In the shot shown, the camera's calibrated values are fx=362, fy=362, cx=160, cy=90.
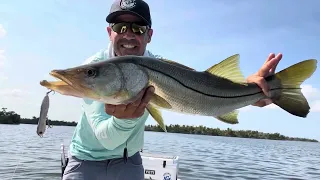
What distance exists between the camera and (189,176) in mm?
18094

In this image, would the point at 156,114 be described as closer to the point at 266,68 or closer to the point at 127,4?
the point at 266,68

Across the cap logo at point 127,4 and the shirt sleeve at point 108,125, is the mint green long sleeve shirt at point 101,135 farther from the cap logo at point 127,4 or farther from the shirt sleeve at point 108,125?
the cap logo at point 127,4

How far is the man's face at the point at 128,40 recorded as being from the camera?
14.8 feet

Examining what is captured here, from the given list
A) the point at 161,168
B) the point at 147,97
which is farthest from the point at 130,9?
the point at 161,168

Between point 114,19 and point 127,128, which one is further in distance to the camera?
point 114,19

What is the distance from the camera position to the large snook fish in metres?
3.32

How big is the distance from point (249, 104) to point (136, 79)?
148cm

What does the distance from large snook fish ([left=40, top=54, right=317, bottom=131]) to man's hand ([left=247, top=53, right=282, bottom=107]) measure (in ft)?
0.19

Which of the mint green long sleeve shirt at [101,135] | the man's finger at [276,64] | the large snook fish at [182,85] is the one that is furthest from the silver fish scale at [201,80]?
the mint green long sleeve shirt at [101,135]

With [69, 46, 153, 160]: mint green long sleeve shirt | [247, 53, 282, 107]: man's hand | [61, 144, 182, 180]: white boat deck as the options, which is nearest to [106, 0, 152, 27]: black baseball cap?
[69, 46, 153, 160]: mint green long sleeve shirt

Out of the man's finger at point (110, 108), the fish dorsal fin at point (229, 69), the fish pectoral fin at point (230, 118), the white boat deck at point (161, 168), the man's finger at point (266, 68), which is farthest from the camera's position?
the white boat deck at point (161, 168)

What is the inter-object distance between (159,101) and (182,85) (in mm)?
288

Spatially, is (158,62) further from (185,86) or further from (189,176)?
(189,176)

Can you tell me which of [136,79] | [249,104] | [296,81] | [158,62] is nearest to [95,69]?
[136,79]
